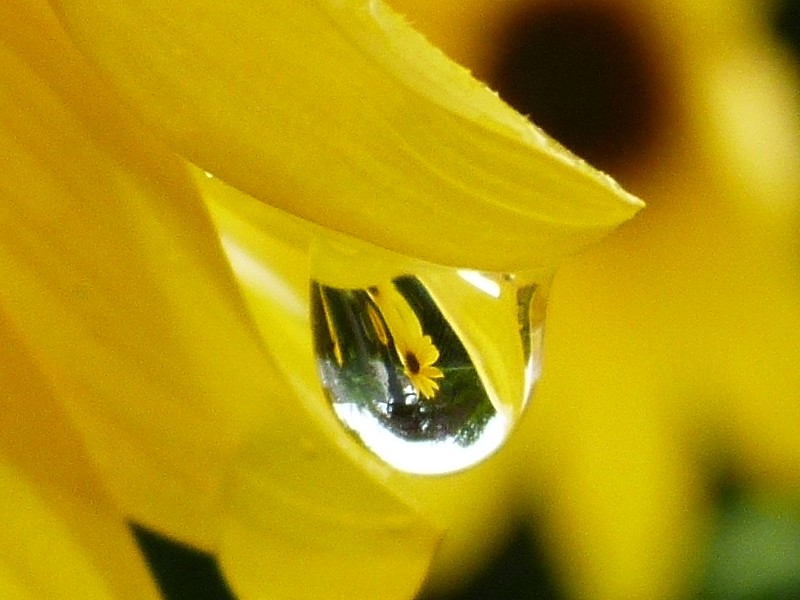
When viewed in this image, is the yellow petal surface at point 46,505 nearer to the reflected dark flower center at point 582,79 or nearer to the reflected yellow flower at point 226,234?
the reflected yellow flower at point 226,234

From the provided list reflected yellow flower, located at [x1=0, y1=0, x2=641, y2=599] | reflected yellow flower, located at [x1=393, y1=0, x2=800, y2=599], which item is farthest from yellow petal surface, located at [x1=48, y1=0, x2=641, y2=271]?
reflected yellow flower, located at [x1=393, y1=0, x2=800, y2=599]

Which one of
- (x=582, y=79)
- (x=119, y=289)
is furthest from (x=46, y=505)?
(x=582, y=79)

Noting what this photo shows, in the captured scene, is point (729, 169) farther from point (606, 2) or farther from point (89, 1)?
point (89, 1)

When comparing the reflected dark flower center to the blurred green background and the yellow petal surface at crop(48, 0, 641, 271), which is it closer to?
the blurred green background

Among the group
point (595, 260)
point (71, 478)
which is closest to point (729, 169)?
point (595, 260)

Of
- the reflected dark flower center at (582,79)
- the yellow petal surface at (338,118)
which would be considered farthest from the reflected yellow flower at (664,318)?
the yellow petal surface at (338,118)

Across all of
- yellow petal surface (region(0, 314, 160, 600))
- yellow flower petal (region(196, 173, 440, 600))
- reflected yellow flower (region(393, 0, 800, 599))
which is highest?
reflected yellow flower (region(393, 0, 800, 599))
